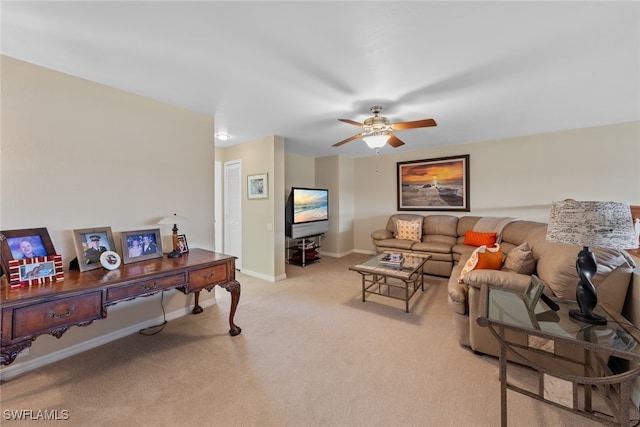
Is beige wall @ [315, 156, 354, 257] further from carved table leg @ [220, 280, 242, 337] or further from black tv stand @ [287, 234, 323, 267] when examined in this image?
carved table leg @ [220, 280, 242, 337]

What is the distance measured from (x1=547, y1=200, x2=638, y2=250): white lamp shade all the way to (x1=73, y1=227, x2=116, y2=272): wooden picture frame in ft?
11.1

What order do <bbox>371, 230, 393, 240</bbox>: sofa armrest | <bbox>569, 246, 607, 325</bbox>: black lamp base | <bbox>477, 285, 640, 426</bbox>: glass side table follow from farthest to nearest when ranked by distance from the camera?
<bbox>371, 230, 393, 240</bbox>: sofa armrest, <bbox>569, 246, 607, 325</bbox>: black lamp base, <bbox>477, 285, 640, 426</bbox>: glass side table

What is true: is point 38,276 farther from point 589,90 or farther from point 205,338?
point 589,90

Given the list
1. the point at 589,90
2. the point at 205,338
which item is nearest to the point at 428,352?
the point at 205,338

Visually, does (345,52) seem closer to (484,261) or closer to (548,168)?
(484,261)

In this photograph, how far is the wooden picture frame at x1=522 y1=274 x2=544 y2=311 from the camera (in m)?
1.53

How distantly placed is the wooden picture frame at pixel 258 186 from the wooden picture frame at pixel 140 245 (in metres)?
1.82

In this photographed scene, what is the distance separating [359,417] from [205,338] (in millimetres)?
1603

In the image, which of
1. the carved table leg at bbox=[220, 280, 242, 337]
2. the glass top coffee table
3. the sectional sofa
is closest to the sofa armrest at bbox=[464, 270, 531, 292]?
the sectional sofa

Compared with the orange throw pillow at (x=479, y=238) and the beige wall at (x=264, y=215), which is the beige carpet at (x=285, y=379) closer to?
the beige wall at (x=264, y=215)

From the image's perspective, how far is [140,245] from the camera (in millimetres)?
2283

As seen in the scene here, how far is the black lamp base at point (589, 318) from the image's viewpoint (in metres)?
1.37

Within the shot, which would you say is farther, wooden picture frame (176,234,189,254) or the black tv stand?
the black tv stand

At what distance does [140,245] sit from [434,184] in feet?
16.4
